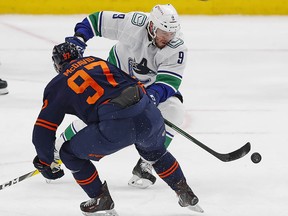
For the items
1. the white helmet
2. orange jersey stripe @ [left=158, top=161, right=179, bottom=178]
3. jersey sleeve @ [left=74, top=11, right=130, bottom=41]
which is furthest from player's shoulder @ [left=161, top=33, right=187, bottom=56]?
orange jersey stripe @ [left=158, top=161, right=179, bottom=178]

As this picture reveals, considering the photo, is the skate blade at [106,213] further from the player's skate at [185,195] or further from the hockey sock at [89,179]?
the player's skate at [185,195]

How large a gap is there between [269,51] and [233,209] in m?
3.38

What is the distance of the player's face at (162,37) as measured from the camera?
339 cm

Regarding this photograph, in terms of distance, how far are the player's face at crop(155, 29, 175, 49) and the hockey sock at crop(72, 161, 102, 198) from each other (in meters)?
0.73

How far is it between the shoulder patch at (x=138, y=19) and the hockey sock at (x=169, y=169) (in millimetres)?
788

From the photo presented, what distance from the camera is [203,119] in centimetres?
462

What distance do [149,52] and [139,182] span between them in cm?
59

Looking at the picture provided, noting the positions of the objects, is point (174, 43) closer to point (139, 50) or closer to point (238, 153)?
point (139, 50)

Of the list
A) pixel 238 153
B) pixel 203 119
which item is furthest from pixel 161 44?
pixel 203 119

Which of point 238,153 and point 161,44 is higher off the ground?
point 161,44

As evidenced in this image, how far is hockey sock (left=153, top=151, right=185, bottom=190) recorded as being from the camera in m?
3.05

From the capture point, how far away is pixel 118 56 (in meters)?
3.80

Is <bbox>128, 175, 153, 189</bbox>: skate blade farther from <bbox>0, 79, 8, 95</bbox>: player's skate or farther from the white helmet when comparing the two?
<bbox>0, 79, 8, 95</bbox>: player's skate

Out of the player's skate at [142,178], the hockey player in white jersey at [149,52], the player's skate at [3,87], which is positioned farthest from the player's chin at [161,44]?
the player's skate at [3,87]
